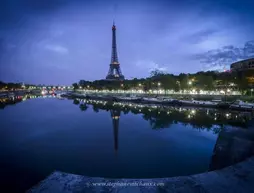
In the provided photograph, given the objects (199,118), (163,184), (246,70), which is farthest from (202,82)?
(163,184)

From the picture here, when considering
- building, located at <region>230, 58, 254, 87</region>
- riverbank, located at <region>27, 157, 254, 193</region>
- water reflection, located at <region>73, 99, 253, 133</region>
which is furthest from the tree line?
riverbank, located at <region>27, 157, 254, 193</region>

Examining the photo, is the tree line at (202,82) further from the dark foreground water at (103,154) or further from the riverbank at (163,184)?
the riverbank at (163,184)

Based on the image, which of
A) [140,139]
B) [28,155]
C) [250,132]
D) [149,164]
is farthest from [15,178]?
[250,132]

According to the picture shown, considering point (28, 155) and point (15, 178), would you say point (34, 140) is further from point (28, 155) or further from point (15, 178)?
point (15, 178)

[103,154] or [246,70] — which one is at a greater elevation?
[246,70]

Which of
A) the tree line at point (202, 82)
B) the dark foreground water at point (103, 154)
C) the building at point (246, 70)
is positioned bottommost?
the dark foreground water at point (103, 154)

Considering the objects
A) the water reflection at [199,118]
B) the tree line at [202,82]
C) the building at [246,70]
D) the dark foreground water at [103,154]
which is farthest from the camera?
the building at [246,70]

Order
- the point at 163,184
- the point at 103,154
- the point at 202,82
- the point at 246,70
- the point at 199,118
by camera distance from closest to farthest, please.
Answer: the point at 163,184, the point at 103,154, the point at 199,118, the point at 202,82, the point at 246,70

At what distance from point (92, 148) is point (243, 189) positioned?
854 cm

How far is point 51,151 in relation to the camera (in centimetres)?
1000

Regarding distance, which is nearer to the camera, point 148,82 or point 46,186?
point 46,186

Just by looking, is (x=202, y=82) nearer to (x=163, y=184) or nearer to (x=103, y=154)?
(x=103, y=154)

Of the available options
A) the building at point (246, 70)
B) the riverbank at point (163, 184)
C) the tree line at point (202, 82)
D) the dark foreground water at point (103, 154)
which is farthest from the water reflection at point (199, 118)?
the building at point (246, 70)

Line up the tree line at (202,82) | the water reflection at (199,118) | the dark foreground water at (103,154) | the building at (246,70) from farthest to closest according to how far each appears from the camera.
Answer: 1. the building at (246,70)
2. the tree line at (202,82)
3. the water reflection at (199,118)
4. the dark foreground water at (103,154)
